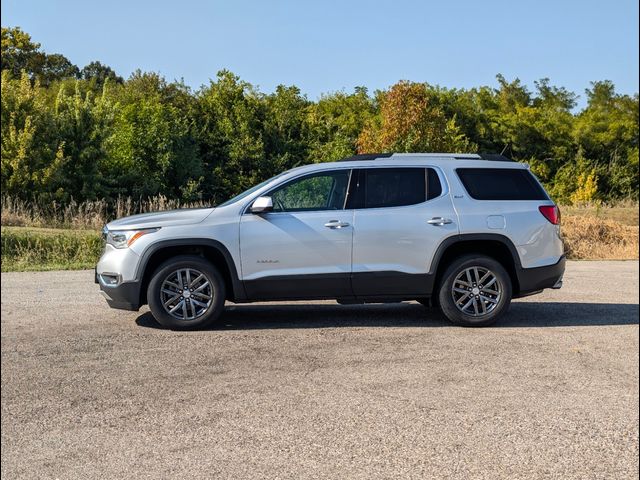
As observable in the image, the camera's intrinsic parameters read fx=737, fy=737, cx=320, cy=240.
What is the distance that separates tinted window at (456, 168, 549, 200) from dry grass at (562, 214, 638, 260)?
891 cm

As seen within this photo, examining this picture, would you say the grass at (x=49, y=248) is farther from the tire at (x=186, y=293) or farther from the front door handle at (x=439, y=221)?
the front door handle at (x=439, y=221)

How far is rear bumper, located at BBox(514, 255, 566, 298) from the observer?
7.67 meters

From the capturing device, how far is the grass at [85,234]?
13156 millimetres

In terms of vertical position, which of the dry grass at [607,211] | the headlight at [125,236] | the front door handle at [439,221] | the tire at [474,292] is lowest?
the tire at [474,292]

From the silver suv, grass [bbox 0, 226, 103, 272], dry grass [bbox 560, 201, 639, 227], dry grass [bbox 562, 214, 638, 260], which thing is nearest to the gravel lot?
the silver suv

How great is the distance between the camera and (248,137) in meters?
19.6

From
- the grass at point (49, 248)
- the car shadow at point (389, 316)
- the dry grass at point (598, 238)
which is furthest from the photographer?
the dry grass at point (598, 238)

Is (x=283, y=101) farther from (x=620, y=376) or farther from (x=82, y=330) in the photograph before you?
(x=620, y=376)

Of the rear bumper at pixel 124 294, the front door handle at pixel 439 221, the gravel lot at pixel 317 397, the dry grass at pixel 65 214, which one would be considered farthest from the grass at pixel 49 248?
the front door handle at pixel 439 221

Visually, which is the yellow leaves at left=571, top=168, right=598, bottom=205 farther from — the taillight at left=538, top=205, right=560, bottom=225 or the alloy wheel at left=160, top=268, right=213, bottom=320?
the alloy wheel at left=160, top=268, right=213, bottom=320

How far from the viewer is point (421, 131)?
14.2 metres

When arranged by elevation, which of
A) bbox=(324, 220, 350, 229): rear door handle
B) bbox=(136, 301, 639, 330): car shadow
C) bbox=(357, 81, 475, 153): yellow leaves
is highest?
bbox=(357, 81, 475, 153): yellow leaves

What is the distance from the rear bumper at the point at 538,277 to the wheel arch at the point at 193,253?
290 centimetres

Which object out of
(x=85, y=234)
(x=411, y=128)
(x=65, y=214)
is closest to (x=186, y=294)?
(x=85, y=234)
